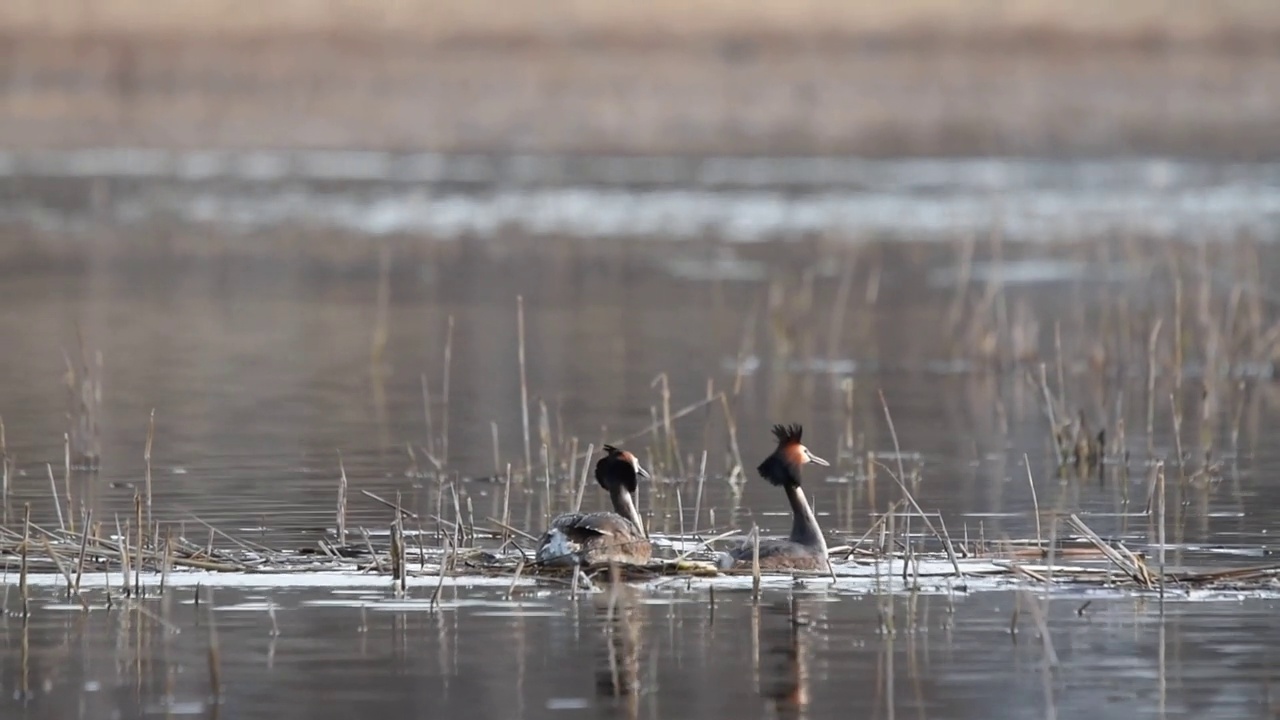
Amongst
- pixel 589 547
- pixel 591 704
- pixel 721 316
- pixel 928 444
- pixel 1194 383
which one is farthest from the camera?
pixel 721 316

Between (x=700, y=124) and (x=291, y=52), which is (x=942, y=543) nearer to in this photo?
(x=700, y=124)

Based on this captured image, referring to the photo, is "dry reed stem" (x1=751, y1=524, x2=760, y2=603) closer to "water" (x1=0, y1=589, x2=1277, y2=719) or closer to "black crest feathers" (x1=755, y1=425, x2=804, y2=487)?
"water" (x1=0, y1=589, x2=1277, y2=719)

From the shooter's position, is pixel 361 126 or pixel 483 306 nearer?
pixel 483 306

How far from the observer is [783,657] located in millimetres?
9484

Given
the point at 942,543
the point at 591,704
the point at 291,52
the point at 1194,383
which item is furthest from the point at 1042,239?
the point at 291,52

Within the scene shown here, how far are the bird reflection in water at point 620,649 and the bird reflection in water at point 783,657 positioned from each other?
421mm

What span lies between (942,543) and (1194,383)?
835cm

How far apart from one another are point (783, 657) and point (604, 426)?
7.20 metres

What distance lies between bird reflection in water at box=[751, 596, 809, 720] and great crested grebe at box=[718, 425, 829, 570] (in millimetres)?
552

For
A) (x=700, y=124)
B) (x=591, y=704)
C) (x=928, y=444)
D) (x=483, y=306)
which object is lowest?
(x=591, y=704)

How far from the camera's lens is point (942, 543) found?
11.9 m

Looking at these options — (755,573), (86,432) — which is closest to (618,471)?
(755,573)

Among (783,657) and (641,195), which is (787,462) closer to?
(783,657)

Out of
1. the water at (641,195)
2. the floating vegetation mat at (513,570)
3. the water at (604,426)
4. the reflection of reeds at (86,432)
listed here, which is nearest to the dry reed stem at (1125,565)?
the floating vegetation mat at (513,570)
